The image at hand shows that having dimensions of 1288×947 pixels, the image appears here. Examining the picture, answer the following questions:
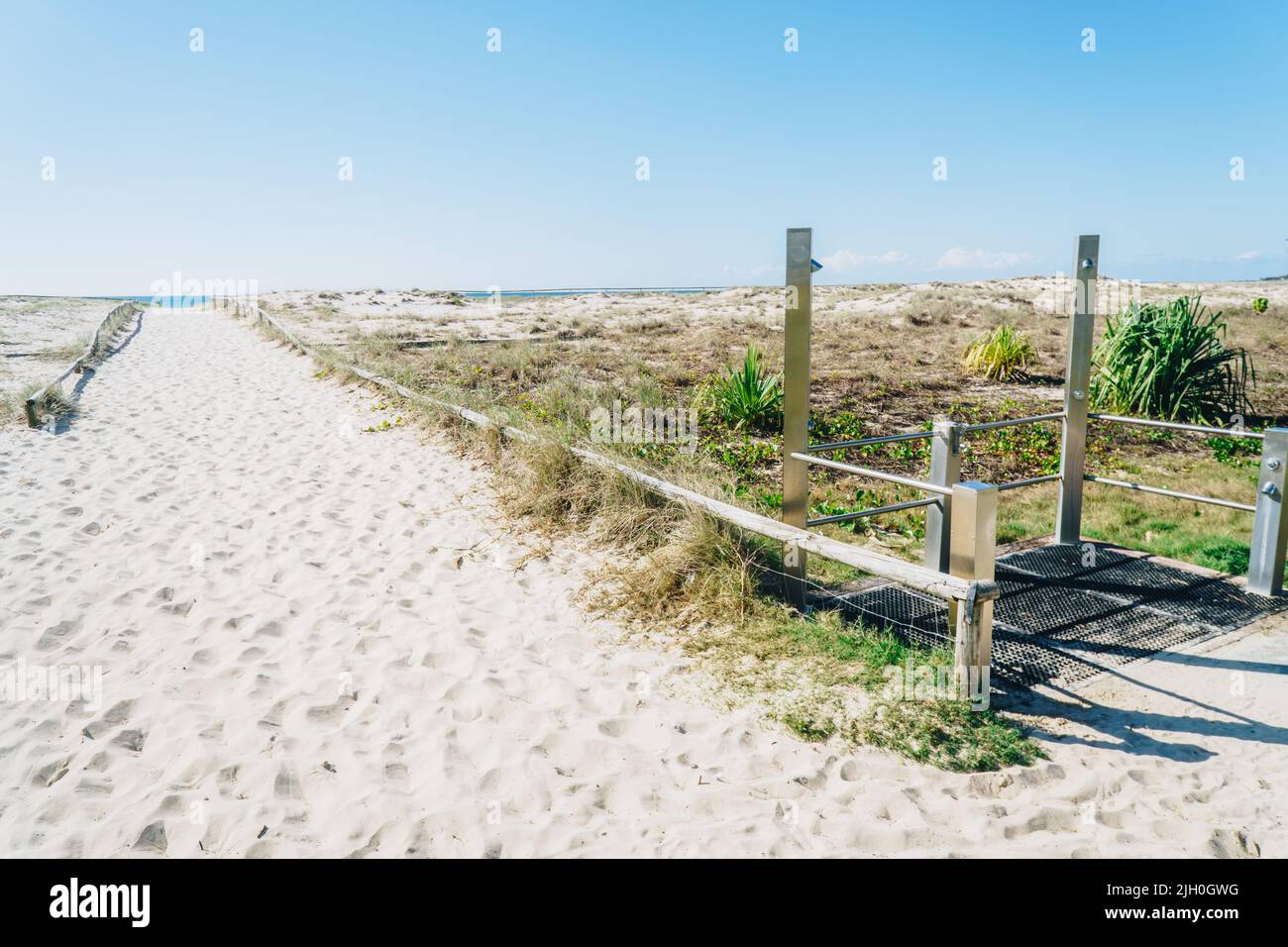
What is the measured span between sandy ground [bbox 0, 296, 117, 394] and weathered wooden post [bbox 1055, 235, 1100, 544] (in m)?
12.3

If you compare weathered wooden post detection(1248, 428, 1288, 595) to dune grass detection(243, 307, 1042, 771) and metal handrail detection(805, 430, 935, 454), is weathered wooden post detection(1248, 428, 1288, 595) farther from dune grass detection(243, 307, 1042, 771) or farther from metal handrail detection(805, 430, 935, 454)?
dune grass detection(243, 307, 1042, 771)

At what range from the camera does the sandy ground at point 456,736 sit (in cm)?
264

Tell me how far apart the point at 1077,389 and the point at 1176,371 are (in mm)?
5612

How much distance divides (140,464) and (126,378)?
7280 mm

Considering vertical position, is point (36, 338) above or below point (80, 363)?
above

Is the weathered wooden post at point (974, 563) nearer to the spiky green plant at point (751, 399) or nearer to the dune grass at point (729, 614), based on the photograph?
the dune grass at point (729, 614)

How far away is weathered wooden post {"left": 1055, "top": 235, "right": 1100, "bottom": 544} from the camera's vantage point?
4.85 m

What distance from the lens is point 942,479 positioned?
4.68m

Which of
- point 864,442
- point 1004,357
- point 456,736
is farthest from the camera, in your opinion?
point 1004,357

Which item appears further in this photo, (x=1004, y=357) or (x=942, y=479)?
(x=1004, y=357)
